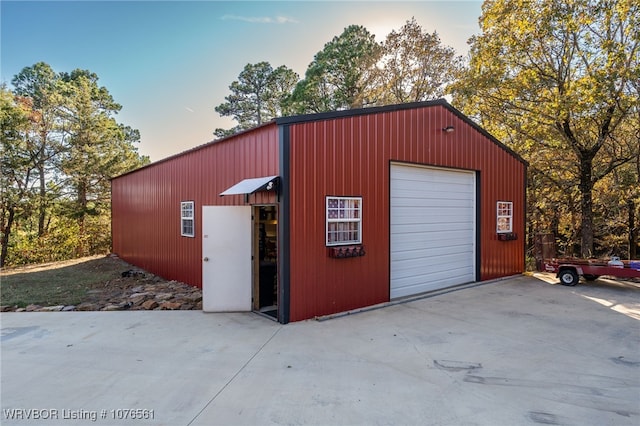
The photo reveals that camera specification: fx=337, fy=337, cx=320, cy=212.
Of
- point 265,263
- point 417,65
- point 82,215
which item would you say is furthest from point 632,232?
point 82,215

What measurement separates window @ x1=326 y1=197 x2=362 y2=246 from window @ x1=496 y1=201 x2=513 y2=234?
15.6 ft

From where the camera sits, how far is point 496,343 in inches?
165

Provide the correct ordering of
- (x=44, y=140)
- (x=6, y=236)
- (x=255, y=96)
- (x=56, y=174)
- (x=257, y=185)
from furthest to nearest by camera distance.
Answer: (x=255, y=96)
(x=56, y=174)
(x=44, y=140)
(x=6, y=236)
(x=257, y=185)

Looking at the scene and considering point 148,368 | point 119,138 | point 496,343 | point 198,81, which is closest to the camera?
point 148,368

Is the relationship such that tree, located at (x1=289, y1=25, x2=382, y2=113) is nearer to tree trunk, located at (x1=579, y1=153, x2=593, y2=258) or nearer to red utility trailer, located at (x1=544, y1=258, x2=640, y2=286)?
tree trunk, located at (x1=579, y1=153, x2=593, y2=258)

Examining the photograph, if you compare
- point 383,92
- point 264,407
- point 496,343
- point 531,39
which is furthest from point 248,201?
point 383,92

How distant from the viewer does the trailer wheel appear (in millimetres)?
7484

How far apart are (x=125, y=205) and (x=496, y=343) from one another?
12116 mm

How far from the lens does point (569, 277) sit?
7539mm

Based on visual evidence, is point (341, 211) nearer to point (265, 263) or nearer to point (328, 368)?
point (265, 263)

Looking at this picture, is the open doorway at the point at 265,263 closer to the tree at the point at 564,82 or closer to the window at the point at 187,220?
the window at the point at 187,220

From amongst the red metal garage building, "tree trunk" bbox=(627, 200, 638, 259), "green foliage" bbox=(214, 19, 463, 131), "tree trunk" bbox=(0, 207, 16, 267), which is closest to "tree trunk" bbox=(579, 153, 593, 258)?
the red metal garage building

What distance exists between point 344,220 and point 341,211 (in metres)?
0.16

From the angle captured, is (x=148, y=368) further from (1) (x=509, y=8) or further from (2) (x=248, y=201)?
(1) (x=509, y=8)
